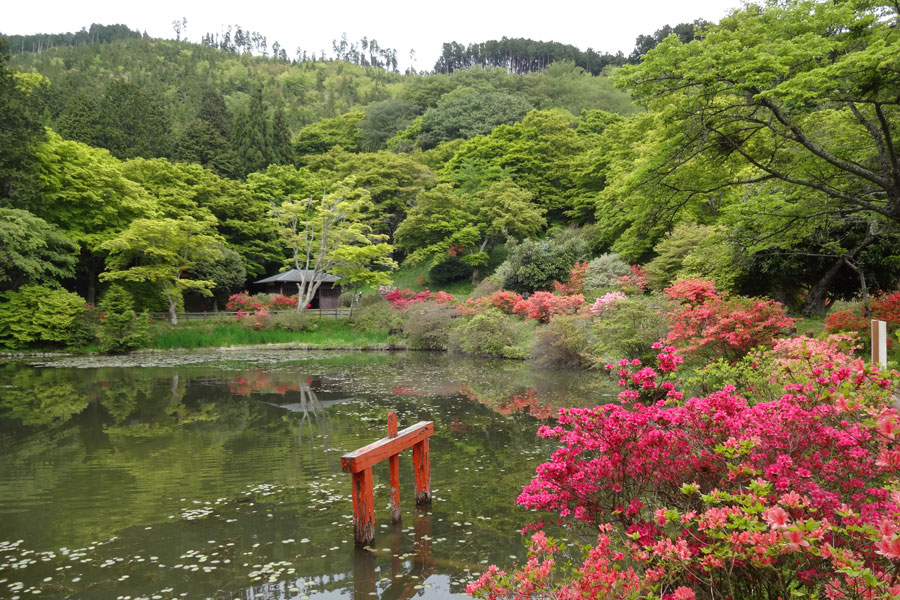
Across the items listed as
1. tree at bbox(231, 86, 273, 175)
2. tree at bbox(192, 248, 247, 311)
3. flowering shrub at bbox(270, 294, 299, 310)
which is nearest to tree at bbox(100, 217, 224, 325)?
tree at bbox(192, 248, 247, 311)

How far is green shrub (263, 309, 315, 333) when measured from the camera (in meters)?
25.7

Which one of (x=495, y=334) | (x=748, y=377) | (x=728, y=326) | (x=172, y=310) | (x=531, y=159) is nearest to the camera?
(x=748, y=377)

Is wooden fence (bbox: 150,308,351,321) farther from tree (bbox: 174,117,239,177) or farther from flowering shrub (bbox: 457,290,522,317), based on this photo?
tree (bbox: 174,117,239,177)

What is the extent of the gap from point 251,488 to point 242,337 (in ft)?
64.7

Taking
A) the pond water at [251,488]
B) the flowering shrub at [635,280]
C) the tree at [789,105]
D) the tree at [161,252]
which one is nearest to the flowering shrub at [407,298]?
the flowering shrub at [635,280]

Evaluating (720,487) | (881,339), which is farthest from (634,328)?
(720,487)

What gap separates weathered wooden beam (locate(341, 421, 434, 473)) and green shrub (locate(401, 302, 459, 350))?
53.0 feet

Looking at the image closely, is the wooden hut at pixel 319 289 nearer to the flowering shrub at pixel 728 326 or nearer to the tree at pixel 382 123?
the tree at pixel 382 123

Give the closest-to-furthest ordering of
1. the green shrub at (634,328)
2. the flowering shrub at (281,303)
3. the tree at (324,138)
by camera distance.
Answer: the green shrub at (634,328) < the flowering shrub at (281,303) < the tree at (324,138)

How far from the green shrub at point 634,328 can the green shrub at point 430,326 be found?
1027 centimetres

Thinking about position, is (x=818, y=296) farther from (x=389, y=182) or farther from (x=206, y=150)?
(x=206, y=150)

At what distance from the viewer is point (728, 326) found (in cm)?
937

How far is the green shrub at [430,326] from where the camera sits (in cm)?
2273

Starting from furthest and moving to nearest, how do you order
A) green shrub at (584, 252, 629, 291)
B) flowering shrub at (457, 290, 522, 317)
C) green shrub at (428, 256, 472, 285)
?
green shrub at (428, 256, 472, 285) < flowering shrub at (457, 290, 522, 317) < green shrub at (584, 252, 629, 291)
